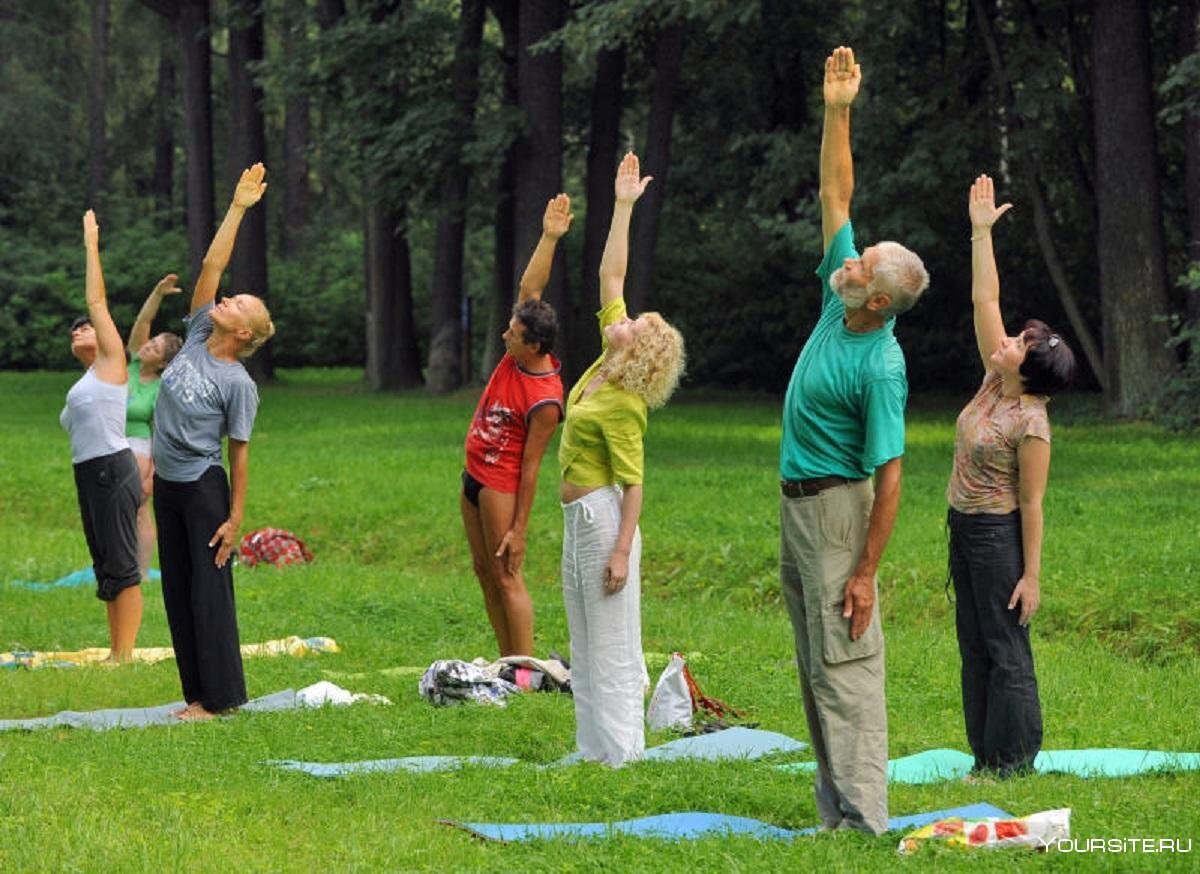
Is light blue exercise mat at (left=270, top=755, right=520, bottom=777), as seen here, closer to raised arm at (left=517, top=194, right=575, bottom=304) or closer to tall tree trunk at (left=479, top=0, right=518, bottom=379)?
raised arm at (left=517, top=194, right=575, bottom=304)

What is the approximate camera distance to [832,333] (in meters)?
7.54

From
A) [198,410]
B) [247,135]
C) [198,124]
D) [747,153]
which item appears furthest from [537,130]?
[198,410]

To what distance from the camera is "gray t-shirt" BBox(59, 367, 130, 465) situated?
1292cm

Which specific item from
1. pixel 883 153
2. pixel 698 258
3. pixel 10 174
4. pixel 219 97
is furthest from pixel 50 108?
pixel 883 153

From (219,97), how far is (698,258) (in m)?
27.7

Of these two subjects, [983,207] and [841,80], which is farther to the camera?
[983,207]

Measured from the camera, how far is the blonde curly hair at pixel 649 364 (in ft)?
30.1

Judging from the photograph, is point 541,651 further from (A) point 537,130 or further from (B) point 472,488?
(A) point 537,130

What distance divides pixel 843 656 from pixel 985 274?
235 cm

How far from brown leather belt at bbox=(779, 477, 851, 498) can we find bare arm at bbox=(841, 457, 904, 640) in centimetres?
16

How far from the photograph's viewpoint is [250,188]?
10.8m

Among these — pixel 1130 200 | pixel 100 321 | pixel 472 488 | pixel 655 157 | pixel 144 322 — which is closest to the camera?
pixel 472 488

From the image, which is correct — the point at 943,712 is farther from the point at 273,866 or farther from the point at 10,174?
the point at 10,174

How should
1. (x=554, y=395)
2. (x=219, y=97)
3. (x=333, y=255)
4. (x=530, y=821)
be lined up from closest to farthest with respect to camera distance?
1. (x=530, y=821)
2. (x=554, y=395)
3. (x=333, y=255)
4. (x=219, y=97)
